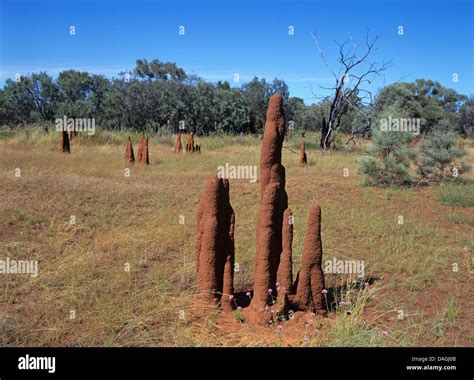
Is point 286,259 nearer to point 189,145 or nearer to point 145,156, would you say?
point 145,156

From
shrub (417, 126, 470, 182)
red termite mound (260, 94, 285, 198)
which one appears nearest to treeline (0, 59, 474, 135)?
shrub (417, 126, 470, 182)

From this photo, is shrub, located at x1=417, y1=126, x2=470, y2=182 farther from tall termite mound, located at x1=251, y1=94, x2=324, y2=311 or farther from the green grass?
tall termite mound, located at x1=251, y1=94, x2=324, y2=311

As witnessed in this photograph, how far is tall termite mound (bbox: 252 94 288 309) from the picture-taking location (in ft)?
14.4

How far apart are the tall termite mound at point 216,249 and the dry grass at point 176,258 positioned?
215 millimetres

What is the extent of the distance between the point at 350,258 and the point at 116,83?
31.1m

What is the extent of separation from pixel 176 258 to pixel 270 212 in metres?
2.50

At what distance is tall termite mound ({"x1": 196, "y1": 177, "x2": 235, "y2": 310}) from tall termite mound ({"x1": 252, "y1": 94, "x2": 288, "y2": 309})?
30cm

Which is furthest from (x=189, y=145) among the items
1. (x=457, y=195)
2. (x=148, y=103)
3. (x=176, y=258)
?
(x=148, y=103)

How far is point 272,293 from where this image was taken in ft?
14.8

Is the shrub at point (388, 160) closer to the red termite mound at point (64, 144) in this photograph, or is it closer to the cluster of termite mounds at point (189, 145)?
the cluster of termite mounds at point (189, 145)

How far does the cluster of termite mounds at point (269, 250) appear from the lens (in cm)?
439

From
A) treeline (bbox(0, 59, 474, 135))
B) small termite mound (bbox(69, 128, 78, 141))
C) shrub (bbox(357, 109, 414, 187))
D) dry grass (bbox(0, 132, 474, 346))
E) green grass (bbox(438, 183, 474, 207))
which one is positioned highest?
treeline (bbox(0, 59, 474, 135))

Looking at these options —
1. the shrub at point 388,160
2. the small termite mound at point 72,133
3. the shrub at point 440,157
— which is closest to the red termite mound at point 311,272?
the shrub at point 388,160

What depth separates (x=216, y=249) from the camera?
4.55 meters
